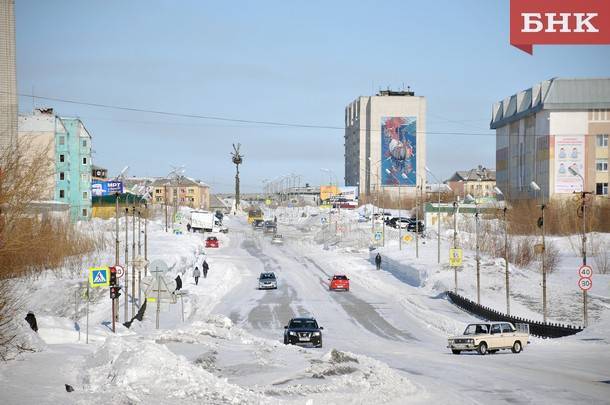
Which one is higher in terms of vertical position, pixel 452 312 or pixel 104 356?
pixel 104 356

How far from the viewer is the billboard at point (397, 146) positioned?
19800cm

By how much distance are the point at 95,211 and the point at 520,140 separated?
68004mm

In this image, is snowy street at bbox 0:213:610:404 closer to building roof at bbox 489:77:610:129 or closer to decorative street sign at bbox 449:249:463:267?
decorative street sign at bbox 449:249:463:267

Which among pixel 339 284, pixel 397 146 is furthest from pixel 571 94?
pixel 397 146

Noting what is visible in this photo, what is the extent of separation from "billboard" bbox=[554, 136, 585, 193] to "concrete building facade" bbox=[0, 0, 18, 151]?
7647 cm

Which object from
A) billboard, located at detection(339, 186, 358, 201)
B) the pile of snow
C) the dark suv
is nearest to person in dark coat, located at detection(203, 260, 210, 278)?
the dark suv

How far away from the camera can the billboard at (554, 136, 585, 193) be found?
4537 inches

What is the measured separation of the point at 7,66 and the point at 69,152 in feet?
143

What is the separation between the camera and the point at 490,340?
33.4 m

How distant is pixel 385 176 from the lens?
199 m

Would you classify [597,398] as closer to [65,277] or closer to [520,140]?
[65,277]

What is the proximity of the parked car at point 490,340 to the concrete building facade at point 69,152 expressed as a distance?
259 feet

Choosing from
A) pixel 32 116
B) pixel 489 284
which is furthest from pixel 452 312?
pixel 32 116

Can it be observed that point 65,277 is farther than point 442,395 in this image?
Yes
